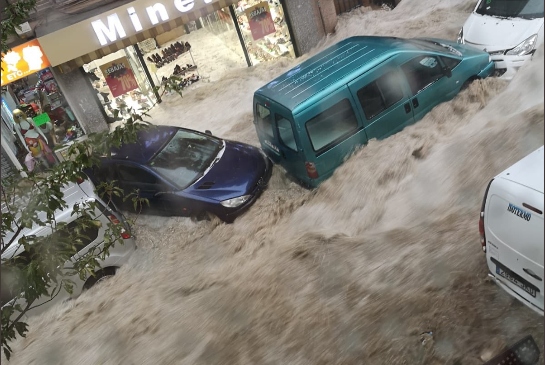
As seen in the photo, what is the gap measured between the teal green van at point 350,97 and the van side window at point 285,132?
0.01 metres

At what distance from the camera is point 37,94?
36.1 ft

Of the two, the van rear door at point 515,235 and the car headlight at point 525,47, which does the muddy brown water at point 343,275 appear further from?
the car headlight at point 525,47

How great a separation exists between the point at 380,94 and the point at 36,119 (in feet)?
24.4

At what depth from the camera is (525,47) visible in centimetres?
795

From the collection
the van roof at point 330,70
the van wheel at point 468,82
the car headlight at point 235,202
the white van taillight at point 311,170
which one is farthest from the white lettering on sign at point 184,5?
the van wheel at point 468,82

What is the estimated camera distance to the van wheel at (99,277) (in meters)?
6.95

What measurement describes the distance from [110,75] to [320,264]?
7396 millimetres

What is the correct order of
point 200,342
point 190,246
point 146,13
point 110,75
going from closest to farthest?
point 200,342
point 190,246
point 146,13
point 110,75

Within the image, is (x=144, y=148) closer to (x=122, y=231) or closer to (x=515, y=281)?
(x=122, y=231)

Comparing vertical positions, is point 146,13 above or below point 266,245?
above

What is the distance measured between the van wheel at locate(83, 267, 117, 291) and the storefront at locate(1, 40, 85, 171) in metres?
4.18

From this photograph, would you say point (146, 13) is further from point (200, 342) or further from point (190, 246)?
point (200, 342)

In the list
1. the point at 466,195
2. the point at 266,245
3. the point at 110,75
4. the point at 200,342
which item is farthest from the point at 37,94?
the point at 466,195

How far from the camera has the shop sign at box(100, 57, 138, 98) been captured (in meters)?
11.1
